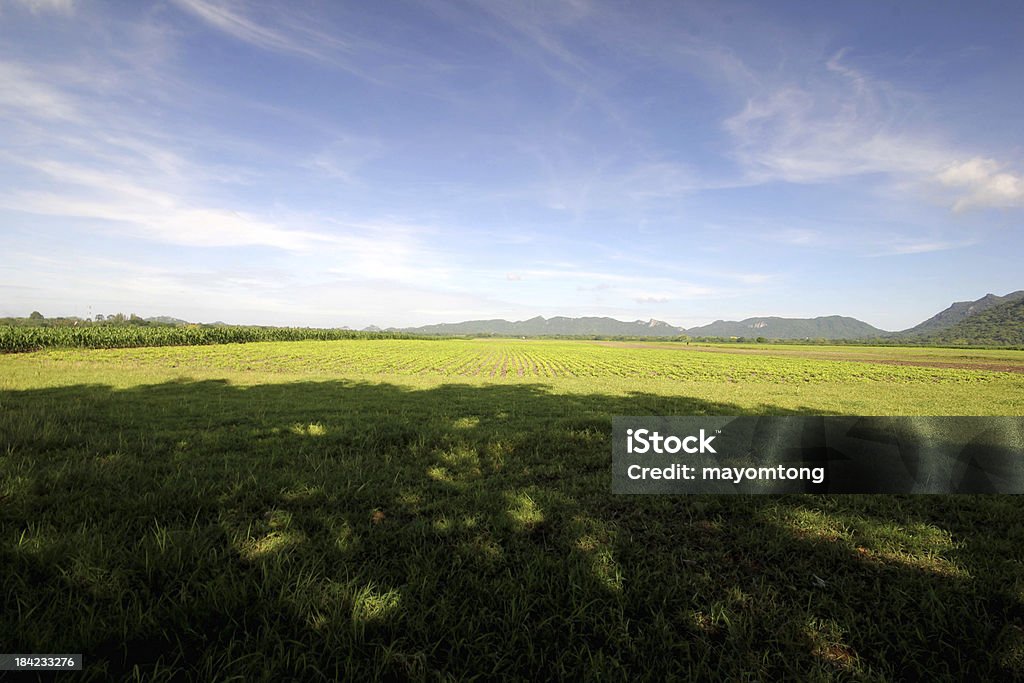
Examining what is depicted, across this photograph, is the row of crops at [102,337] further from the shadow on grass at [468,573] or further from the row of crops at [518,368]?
the shadow on grass at [468,573]

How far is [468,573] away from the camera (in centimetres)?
302

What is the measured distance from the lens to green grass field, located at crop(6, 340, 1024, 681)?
229 centimetres

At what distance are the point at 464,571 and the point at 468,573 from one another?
57 millimetres

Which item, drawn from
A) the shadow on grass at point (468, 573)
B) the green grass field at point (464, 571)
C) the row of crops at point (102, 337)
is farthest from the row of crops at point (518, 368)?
the shadow on grass at point (468, 573)

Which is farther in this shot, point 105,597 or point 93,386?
point 93,386

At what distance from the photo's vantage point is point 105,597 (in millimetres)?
2561

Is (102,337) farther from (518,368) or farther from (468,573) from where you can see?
(468,573)

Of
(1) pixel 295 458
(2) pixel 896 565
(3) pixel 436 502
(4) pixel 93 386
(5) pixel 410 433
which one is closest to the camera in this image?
(2) pixel 896 565

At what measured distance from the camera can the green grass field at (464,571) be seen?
7.50 feet

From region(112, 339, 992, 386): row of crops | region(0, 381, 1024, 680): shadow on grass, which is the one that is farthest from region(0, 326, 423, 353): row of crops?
region(0, 381, 1024, 680): shadow on grass

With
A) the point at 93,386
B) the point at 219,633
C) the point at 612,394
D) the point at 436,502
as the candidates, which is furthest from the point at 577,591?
the point at 93,386

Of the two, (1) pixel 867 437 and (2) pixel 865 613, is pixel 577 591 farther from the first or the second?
(1) pixel 867 437

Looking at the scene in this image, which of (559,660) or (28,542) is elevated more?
(28,542)

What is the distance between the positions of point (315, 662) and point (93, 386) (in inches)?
635
